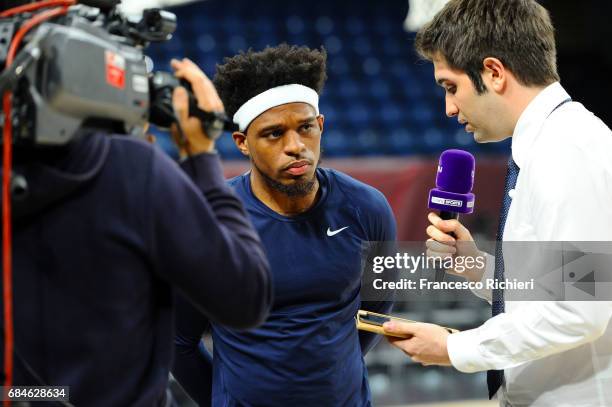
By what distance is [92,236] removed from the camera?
1.35 meters

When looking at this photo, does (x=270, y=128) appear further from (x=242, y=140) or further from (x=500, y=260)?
(x=500, y=260)

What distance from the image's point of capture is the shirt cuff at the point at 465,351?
187 cm

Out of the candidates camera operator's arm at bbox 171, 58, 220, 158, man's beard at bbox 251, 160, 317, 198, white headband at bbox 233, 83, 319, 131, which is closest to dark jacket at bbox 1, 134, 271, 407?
camera operator's arm at bbox 171, 58, 220, 158

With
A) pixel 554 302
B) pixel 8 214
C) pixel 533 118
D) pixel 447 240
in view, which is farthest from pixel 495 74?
pixel 8 214

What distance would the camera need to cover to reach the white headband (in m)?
2.43

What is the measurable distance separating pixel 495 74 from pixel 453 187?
1.12ft

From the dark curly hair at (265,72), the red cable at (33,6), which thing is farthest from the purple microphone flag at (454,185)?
the red cable at (33,6)

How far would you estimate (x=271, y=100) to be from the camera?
2.43 meters

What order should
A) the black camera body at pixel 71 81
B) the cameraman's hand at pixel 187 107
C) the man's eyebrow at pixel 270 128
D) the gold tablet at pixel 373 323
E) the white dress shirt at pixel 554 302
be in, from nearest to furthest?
the black camera body at pixel 71 81, the cameraman's hand at pixel 187 107, the white dress shirt at pixel 554 302, the gold tablet at pixel 373 323, the man's eyebrow at pixel 270 128

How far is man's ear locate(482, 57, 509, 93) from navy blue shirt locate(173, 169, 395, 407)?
2.05 feet

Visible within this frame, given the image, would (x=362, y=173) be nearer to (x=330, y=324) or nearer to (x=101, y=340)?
(x=330, y=324)

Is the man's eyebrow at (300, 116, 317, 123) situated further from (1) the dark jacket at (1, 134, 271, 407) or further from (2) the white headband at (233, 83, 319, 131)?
(1) the dark jacket at (1, 134, 271, 407)

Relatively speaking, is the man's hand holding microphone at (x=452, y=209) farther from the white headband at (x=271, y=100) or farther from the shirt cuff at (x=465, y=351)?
the white headband at (x=271, y=100)

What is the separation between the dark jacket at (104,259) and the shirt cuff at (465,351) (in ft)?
2.34
